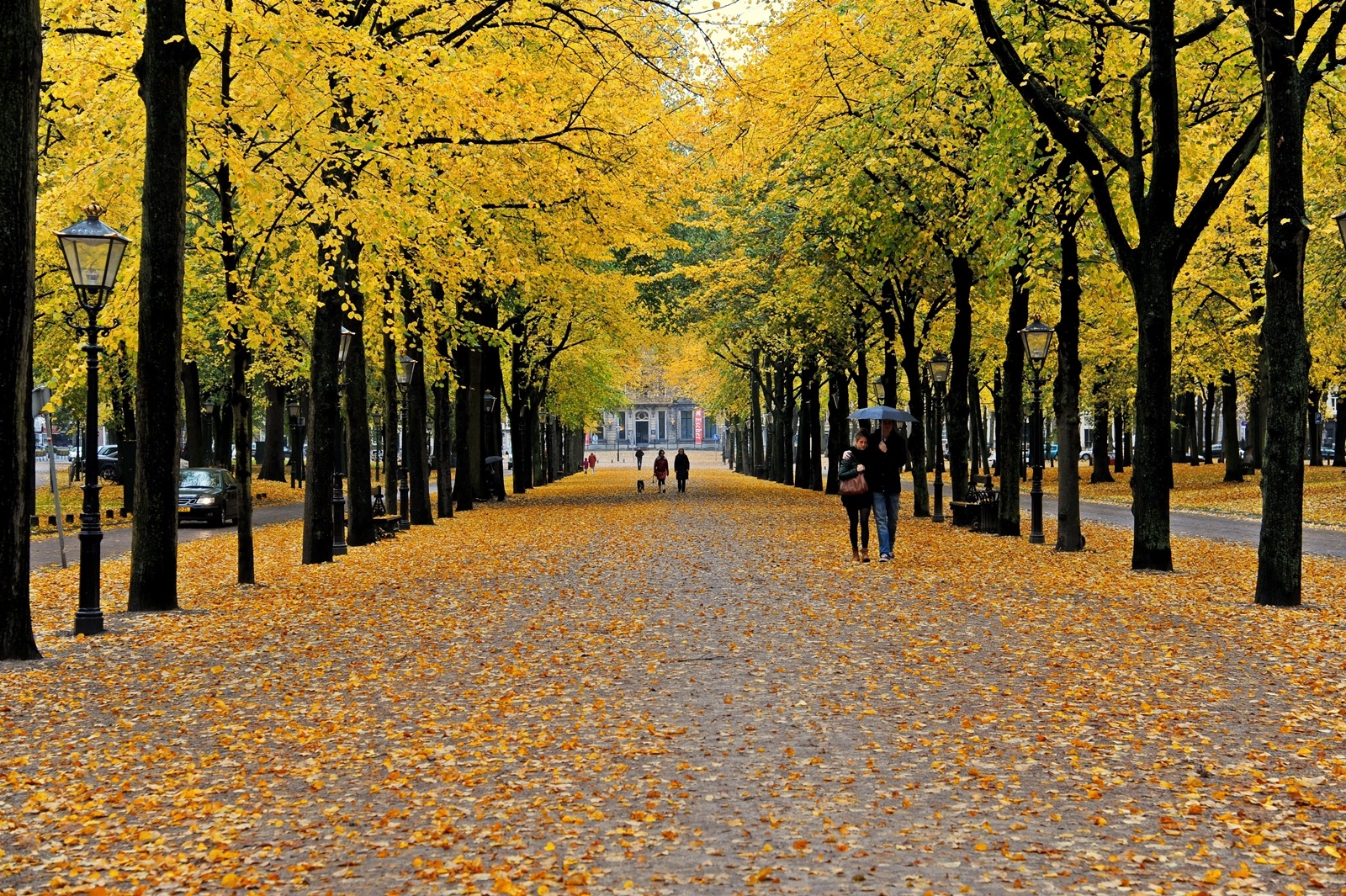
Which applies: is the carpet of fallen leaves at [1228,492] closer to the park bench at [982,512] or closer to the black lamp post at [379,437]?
the park bench at [982,512]

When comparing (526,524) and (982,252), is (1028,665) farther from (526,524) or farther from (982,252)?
(526,524)

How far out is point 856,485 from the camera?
19531 millimetres

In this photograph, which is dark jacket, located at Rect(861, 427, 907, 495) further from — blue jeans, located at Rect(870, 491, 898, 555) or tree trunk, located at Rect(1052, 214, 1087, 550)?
tree trunk, located at Rect(1052, 214, 1087, 550)

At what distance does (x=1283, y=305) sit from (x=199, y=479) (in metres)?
27.1

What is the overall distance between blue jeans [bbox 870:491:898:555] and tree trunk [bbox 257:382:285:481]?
33907 millimetres

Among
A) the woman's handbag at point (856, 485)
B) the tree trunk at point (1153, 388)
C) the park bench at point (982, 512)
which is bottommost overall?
the park bench at point (982, 512)

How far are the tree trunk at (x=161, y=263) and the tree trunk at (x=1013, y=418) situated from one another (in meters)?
14.5

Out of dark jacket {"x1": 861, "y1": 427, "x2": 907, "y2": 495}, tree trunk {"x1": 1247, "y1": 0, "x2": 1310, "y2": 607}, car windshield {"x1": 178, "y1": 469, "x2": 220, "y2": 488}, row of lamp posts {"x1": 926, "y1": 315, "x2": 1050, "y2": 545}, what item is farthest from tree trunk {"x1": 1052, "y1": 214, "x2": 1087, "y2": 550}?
car windshield {"x1": 178, "y1": 469, "x2": 220, "y2": 488}

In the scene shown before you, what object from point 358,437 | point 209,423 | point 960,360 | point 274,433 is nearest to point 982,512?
point 960,360

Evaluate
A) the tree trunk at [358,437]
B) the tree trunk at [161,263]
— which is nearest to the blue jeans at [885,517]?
the tree trunk at [358,437]

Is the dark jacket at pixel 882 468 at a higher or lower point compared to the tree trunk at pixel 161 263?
lower

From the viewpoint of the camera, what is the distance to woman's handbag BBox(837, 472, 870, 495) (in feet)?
63.9

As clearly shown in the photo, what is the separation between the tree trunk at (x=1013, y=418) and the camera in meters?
24.2

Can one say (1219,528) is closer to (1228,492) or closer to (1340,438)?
(1228,492)
